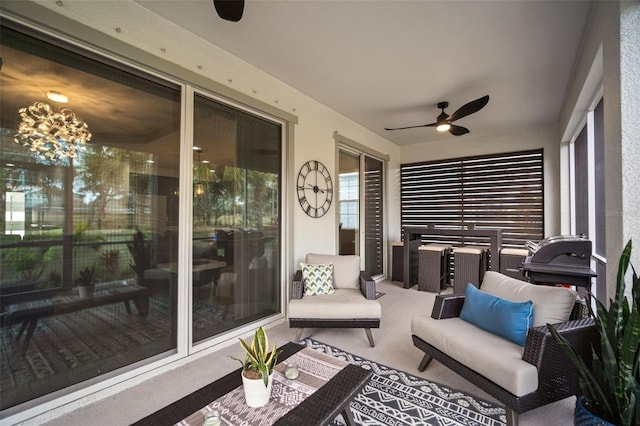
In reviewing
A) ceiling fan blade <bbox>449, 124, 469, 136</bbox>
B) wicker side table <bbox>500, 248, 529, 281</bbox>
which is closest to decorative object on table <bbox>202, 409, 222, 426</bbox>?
ceiling fan blade <bbox>449, 124, 469, 136</bbox>

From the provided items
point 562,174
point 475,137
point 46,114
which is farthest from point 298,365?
point 475,137

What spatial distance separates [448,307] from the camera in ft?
7.71

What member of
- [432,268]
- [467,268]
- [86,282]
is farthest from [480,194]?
[86,282]

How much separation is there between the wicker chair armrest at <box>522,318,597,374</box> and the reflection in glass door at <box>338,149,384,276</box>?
3.18 m

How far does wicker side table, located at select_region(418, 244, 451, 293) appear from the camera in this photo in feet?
15.4

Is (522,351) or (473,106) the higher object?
(473,106)

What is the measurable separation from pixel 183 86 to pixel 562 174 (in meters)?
5.38

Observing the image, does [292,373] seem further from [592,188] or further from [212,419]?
[592,188]

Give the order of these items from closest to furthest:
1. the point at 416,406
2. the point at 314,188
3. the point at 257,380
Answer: the point at 257,380 < the point at 416,406 < the point at 314,188

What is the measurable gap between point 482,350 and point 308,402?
46.5 inches

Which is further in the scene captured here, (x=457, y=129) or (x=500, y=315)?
(x=457, y=129)

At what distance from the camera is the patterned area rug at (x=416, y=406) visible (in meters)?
1.75

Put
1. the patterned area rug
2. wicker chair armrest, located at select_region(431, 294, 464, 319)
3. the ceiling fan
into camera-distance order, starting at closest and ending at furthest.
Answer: the patterned area rug
wicker chair armrest, located at select_region(431, 294, 464, 319)
the ceiling fan

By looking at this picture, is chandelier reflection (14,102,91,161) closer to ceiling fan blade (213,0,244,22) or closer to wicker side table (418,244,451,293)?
ceiling fan blade (213,0,244,22)
